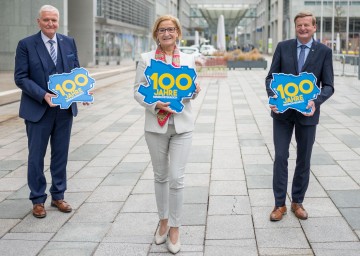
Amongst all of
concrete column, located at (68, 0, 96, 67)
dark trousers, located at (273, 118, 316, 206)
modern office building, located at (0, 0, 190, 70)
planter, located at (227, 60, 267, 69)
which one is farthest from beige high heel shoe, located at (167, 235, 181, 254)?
concrete column, located at (68, 0, 96, 67)

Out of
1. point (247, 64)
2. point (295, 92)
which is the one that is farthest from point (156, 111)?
point (247, 64)

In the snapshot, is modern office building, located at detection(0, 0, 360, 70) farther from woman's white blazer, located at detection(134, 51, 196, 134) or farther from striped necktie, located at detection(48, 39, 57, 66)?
woman's white blazer, located at detection(134, 51, 196, 134)

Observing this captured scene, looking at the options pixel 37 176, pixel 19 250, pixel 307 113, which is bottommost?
pixel 19 250

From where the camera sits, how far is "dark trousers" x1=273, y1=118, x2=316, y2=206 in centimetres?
512

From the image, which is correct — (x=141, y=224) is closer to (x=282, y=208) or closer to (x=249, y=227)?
(x=249, y=227)

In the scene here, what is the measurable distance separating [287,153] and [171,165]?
4.39ft

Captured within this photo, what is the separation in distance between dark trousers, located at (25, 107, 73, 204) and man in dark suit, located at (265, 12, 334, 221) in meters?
2.01

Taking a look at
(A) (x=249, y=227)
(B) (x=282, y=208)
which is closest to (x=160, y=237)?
(A) (x=249, y=227)

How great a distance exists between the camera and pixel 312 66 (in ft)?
16.4

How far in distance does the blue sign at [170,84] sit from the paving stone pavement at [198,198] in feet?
3.97

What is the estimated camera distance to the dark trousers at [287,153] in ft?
16.8

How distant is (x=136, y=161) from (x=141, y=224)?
2.89 m

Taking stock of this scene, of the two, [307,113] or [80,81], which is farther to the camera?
[80,81]

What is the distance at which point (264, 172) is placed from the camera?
23.5 ft
